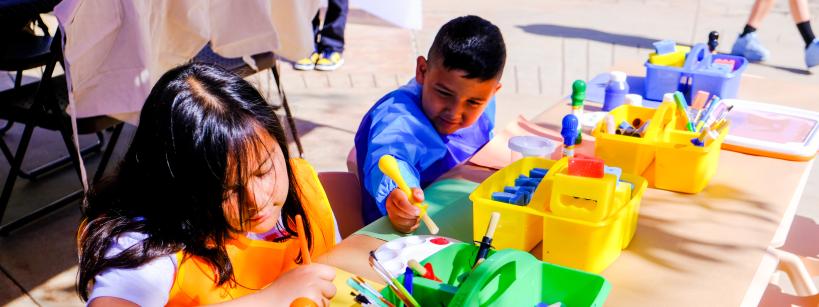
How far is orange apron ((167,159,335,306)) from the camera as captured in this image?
1.21 m

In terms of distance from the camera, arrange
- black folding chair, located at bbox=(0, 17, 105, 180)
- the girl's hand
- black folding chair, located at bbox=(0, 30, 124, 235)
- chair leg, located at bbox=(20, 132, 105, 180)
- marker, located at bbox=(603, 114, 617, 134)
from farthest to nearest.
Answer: chair leg, located at bbox=(20, 132, 105, 180) < black folding chair, located at bbox=(0, 17, 105, 180) < black folding chair, located at bbox=(0, 30, 124, 235) < marker, located at bbox=(603, 114, 617, 134) < the girl's hand

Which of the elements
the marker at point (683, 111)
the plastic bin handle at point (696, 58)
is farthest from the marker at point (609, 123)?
the plastic bin handle at point (696, 58)

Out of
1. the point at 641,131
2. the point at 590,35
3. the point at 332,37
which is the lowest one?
the point at 590,35

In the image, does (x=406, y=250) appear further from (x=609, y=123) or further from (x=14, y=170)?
(x=14, y=170)

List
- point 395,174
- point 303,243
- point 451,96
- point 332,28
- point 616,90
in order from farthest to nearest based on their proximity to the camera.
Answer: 1. point 332,28
2. point 616,90
3. point 451,96
4. point 395,174
5. point 303,243

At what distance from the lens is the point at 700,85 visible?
220cm

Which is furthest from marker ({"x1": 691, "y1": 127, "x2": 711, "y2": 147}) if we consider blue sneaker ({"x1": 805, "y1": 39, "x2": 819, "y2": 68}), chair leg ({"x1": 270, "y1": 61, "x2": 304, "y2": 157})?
blue sneaker ({"x1": 805, "y1": 39, "x2": 819, "y2": 68})

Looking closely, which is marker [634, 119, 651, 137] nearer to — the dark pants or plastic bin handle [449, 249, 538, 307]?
plastic bin handle [449, 249, 538, 307]

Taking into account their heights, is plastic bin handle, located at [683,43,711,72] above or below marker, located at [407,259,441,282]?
below

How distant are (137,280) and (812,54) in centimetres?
476

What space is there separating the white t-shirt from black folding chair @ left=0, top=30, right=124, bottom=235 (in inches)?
48.7

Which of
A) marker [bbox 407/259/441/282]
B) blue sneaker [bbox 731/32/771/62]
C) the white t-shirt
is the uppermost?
the white t-shirt

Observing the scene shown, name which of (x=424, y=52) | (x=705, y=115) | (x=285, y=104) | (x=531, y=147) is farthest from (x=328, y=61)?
(x=705, y=115)

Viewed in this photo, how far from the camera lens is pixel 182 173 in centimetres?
114
